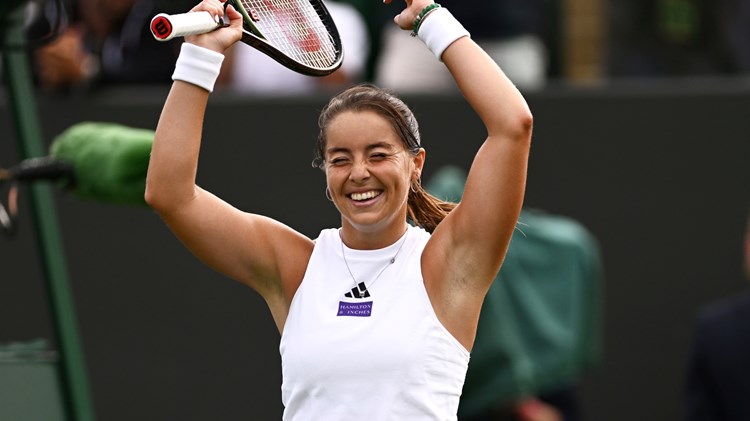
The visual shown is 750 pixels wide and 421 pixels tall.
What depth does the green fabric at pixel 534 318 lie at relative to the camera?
5.73 metres

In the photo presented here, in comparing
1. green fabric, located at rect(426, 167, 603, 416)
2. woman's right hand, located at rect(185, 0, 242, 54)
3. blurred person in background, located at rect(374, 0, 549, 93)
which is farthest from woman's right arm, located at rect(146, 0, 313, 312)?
blurred person in background, located at rect(374, 0, 549, 93)

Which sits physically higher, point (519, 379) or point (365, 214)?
point (365, 214)

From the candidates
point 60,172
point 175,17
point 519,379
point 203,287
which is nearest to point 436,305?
point 175,17

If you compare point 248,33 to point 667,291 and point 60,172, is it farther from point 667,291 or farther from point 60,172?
point 667,291

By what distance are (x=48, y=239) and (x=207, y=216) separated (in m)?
1.69

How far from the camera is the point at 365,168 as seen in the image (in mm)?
2898

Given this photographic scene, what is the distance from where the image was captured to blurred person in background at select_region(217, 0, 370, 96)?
6.92m

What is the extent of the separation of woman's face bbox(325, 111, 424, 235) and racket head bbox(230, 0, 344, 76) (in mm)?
136

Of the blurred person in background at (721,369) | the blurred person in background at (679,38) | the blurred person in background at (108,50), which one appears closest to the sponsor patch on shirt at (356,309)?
the blurred person in background at (721,369)

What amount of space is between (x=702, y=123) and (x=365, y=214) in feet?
14.0

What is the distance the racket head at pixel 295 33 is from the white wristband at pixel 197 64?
3.6 inches

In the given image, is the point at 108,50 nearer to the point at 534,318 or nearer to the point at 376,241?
the point at 534,318

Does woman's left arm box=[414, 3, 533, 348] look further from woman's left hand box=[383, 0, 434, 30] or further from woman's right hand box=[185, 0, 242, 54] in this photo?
woman's right hand box=[185, 0, 242, 54]

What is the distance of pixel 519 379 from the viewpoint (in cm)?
574
